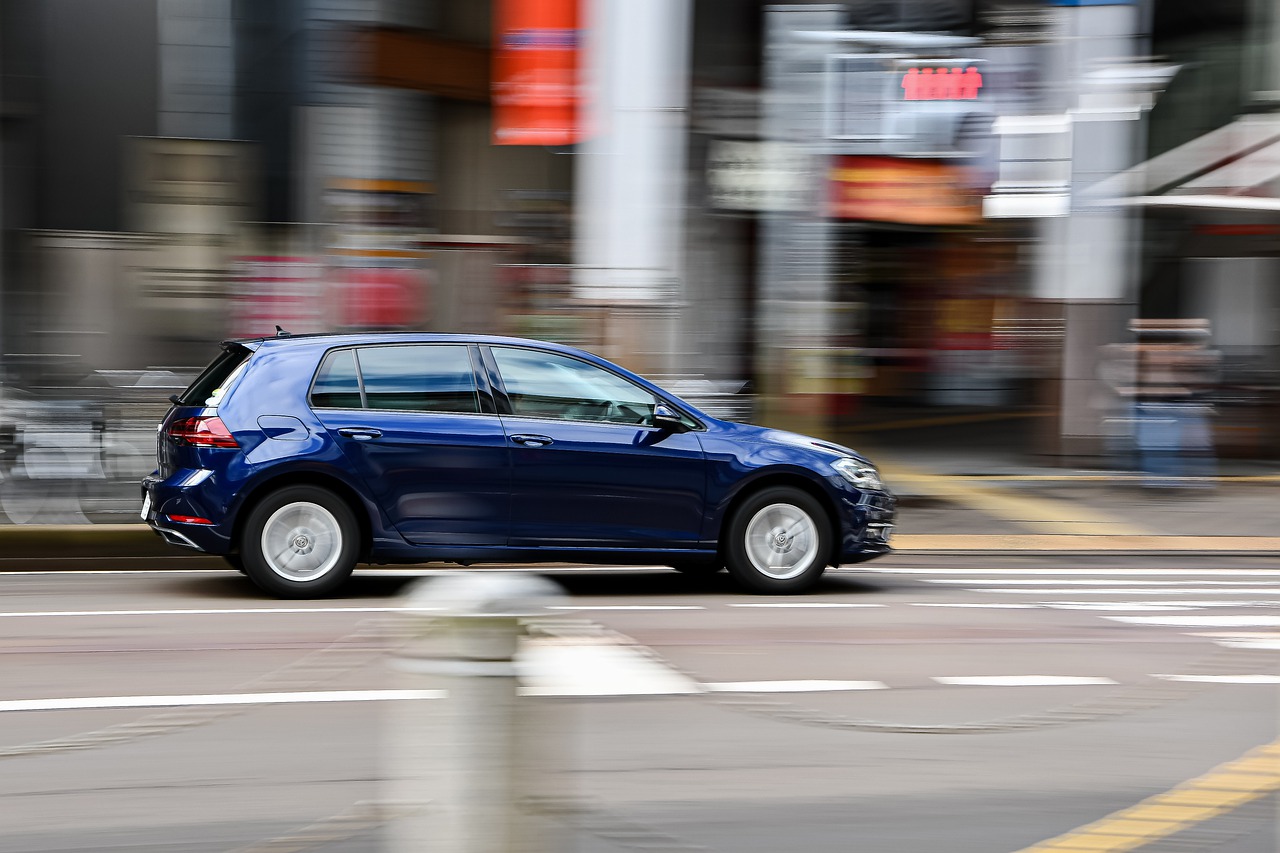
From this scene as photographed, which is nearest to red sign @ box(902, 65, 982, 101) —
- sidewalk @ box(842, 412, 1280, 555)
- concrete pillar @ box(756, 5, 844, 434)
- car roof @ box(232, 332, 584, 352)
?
concrete pillar @ box(756, 5, 844, 434)

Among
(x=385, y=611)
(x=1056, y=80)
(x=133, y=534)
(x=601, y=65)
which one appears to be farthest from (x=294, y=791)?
(x=1056, y=80)

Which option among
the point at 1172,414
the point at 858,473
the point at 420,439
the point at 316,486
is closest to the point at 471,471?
the point at 420,439

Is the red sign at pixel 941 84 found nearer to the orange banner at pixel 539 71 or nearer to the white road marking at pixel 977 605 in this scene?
the orange banner at pixel 539 71

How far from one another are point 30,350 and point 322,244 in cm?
319

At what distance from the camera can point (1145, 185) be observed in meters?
17.0

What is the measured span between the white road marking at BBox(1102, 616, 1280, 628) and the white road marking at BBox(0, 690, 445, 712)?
4.25 meters

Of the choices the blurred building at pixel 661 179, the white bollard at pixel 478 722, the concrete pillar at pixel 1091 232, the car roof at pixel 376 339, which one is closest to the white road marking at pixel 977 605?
the car roof at pixel 376 339

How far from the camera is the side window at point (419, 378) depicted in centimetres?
865

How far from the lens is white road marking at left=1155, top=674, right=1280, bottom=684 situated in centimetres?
670

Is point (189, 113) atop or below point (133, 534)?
atop

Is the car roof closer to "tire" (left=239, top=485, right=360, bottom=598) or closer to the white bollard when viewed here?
"tire" (left=239, top=485, right=360, bottom=598)

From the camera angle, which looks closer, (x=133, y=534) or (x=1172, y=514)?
(x=133, y=534)

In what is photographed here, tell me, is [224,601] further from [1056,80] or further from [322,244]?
[1056,80]

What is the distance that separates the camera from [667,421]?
28.9 feet
